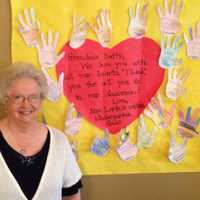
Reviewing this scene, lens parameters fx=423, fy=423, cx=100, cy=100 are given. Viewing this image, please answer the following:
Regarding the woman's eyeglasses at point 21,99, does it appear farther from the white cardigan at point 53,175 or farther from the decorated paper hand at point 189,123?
the decorated paper hand at point 189,123

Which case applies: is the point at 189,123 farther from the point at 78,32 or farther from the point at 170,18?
the point at 78,32

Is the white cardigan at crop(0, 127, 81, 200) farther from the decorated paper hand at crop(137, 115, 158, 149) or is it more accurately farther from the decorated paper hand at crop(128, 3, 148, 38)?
the decorated paper hand at crop(128, 3, 148, 38)

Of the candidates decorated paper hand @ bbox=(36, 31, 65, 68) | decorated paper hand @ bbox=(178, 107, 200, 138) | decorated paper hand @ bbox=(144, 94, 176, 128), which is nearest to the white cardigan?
decorated paper hand @ bbox=(36, 31, 65, 68)

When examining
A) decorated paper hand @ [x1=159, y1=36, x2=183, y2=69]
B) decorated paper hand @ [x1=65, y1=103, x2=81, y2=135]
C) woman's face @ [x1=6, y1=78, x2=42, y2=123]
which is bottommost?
decorated paper hand @ [x1=65, y1=103, x2=81, y2=135]

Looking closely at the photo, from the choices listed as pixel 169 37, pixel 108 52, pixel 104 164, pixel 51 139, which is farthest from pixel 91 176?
pixel 169 37

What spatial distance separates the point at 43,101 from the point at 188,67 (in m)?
0.59

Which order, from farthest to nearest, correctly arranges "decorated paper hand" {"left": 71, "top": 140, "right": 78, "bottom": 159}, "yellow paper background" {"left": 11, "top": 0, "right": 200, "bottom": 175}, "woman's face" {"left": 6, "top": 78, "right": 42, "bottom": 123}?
"decorated paper hand" {"left": 71, "top": 140, "right": 78, "bottom": 159}
"yellow paper background" {"left": 11, "top": 0, "right": 200, "bottom": 175}
"woman's face" {"left": 6, "top": 78, "right": 42, "bottom": 123}

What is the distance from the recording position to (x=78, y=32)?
159 cm

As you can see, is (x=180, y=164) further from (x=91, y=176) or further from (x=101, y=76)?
(x=101, y=76)

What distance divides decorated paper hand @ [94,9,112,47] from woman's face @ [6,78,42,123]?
316mm

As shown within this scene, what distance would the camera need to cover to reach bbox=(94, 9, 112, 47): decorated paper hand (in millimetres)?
1594

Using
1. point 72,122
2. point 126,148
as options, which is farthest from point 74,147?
point 126,148

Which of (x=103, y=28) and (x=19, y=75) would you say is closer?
(x=19, y=75)

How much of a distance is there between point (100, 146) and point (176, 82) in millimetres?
395
